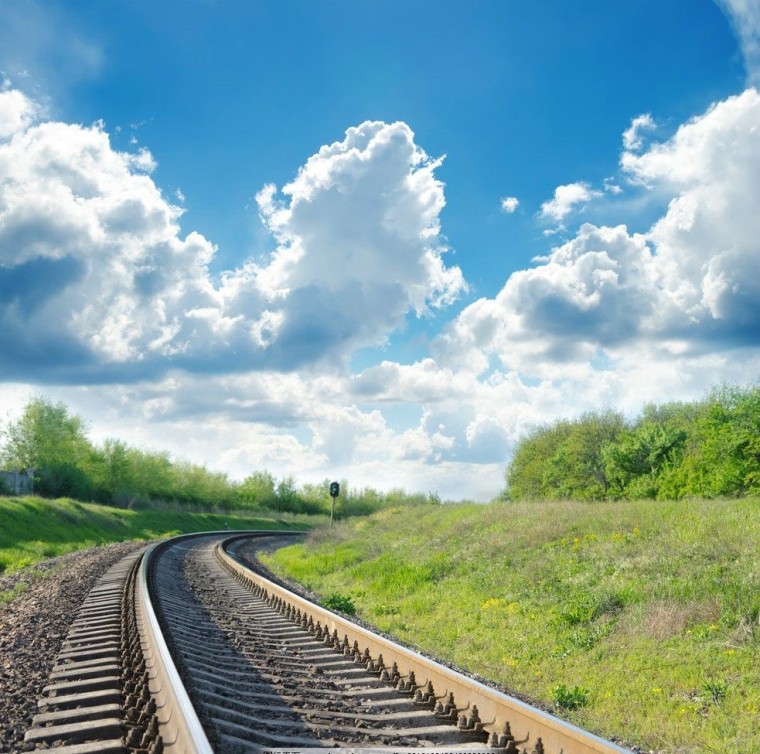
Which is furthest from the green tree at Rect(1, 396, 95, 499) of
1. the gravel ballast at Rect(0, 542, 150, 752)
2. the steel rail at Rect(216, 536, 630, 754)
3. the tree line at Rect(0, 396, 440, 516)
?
the steel rail at Rect(216, 536, 630, 754)

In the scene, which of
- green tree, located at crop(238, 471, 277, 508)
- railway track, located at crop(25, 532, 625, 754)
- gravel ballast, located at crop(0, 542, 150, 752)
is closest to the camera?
railway track, located at crop(25, 532, 625, 754)

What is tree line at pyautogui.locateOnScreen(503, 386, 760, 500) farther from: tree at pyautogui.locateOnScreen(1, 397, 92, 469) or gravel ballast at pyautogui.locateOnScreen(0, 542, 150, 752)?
tree at pyautogui.locateOnScreen(1, 397, 92, 469)

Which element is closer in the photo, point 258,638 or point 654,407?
point 258,638

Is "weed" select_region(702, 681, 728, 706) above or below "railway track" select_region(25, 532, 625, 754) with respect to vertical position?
below

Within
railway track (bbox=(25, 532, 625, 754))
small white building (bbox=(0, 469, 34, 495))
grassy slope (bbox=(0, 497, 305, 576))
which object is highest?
small white building (bbox=(0, 469, 34, 495))

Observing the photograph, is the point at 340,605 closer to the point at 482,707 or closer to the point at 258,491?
the point at 482,707

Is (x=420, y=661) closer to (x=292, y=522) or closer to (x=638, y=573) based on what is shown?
→ (x=638, y=573)

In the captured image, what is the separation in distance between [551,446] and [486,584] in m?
37.7

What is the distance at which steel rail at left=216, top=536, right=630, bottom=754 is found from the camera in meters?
4.75

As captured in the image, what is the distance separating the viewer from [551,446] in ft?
164

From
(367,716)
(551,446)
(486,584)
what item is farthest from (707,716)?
(551,446)

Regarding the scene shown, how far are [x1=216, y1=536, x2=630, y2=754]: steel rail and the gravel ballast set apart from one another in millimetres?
3162

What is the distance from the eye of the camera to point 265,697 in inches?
254

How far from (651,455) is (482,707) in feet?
93.4
